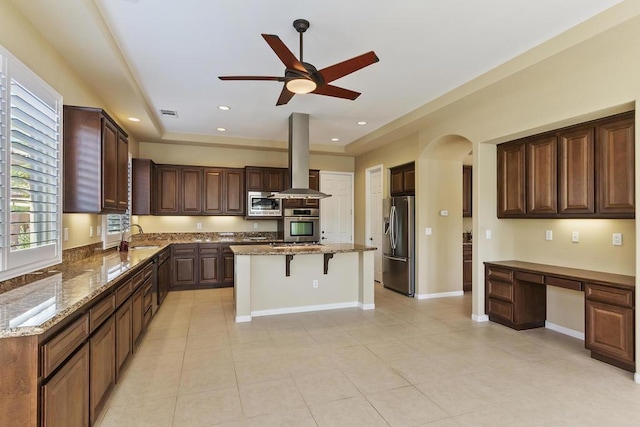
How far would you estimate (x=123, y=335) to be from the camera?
2.79 metres

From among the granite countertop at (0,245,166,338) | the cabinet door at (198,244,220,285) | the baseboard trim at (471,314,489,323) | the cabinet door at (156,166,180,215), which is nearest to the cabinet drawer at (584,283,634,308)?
the baseboard trim at (471,314,489,323)

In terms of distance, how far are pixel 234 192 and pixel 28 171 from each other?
4466mm

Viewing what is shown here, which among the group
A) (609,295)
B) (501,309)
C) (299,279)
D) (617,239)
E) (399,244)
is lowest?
(501,309)

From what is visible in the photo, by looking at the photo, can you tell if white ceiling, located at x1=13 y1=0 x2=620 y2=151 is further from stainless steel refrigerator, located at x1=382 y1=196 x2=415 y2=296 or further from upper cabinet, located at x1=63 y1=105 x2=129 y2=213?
stainless steel refrigerator, located at x1=382 y1=196 x2=415 y2=296

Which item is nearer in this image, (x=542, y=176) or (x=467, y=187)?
(x=542, y=176)

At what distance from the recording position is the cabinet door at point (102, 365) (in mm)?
2099

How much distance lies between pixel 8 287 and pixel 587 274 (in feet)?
15.6

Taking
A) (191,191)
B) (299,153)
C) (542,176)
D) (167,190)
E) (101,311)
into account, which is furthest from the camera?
(191,191)

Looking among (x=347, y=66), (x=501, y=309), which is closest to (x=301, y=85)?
(x=347, y=66)

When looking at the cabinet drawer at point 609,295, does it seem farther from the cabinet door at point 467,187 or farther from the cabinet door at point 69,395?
the cabinet door at point 69,395

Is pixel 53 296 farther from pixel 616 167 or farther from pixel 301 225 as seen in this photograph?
pixel 301 225

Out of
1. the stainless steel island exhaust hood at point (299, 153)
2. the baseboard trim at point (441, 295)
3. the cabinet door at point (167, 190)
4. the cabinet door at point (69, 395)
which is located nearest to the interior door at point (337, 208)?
the stainless steel island exhaust hood at point (299, 153)

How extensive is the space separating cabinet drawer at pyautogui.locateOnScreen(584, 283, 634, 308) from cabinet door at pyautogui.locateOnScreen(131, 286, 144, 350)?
4.19m

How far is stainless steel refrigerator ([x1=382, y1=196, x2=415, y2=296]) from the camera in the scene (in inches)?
224
